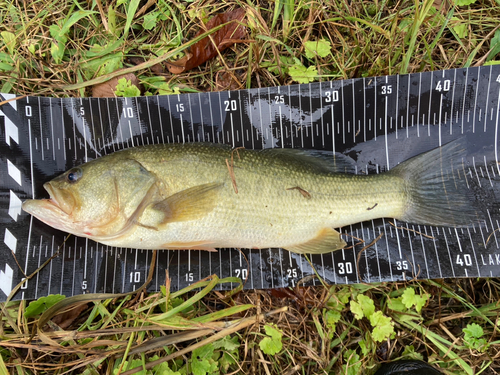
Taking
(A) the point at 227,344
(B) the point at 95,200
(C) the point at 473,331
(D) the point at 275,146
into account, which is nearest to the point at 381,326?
(C) the point at 473,331

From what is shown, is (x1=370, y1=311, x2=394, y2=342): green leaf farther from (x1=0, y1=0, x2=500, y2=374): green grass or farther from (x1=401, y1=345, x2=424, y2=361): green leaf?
(x1=401, y1=345, x2=424, y2=361): green leaf

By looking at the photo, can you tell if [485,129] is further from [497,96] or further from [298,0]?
[298,0]

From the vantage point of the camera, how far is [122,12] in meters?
2.76

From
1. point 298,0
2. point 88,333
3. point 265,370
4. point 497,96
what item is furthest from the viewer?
point 298,0

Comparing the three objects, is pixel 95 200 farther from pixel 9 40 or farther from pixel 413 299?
pixel 413 299

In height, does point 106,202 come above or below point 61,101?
below

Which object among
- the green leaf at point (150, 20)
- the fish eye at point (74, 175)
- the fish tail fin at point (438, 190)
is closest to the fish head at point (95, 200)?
the fish eye at point (74, 175)

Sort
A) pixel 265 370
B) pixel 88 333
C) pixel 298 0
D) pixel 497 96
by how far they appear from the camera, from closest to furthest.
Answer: pixel 88 333 < pixel 265 370 < pixel 497 96 < pixel 298 0

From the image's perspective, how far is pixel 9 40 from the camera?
8.78ft

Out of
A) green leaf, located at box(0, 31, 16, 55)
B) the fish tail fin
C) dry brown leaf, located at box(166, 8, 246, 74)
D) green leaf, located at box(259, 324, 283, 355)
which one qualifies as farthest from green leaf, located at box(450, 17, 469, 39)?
green leaf, located at box(0, 31, 16, 55)

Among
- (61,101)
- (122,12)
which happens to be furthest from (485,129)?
(61,101)

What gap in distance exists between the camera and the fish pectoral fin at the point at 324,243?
234cm

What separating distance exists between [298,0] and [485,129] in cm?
191

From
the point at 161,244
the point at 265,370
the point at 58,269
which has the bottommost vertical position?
the point at 265,370
